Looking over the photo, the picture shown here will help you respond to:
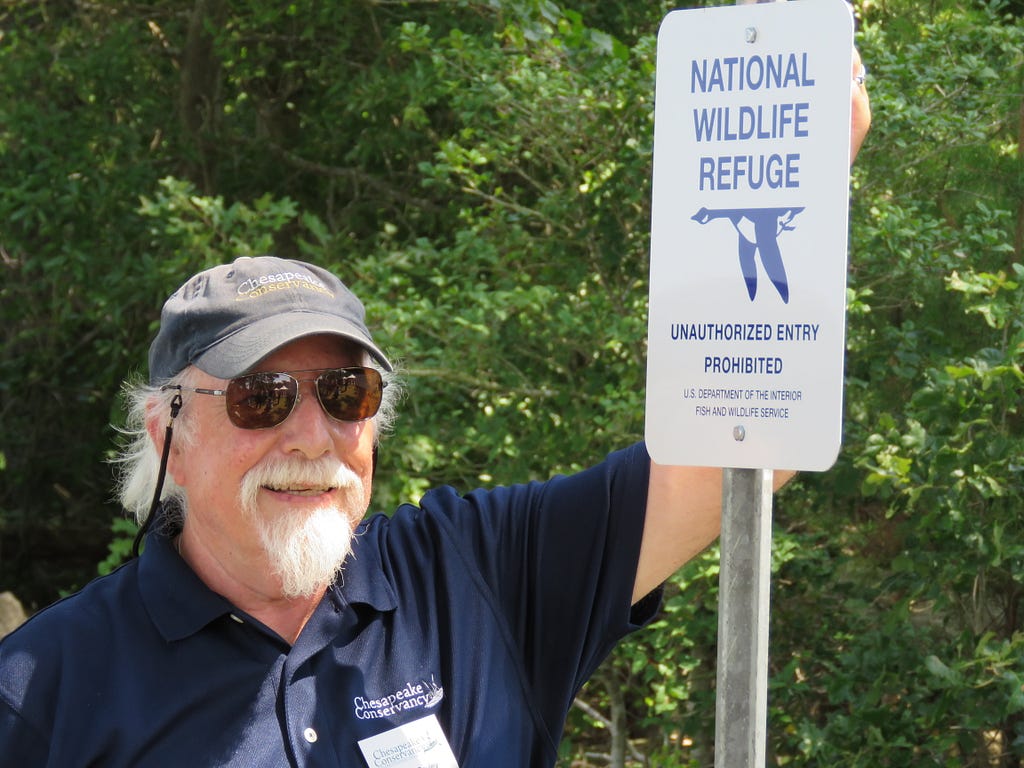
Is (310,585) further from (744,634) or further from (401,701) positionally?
(744,634)

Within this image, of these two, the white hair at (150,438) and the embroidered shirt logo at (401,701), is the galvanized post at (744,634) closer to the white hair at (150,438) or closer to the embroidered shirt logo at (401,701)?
the embroidered shirt logo at (401,701)

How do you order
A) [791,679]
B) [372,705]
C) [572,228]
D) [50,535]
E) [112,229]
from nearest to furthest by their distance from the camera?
1. [372,705]
2. [791,679]
3. [572,228]
4. [112,229]
5. [50,535]

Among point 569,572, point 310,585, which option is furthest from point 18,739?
point 569,572

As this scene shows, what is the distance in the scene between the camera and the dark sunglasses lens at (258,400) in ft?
6.51

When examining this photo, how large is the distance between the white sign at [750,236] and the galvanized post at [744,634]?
74 millimetres

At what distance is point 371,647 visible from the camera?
2002 mm

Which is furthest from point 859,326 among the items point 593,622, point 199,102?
point 199,102

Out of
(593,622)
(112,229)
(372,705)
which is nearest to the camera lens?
(372,705)

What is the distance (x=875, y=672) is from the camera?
3.23 m

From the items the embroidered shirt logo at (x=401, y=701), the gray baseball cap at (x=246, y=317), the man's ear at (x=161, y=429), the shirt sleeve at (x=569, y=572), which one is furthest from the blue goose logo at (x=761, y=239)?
the man's ear at (x=161, y=429)

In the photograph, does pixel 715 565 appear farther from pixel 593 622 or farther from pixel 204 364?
pixel 204 364

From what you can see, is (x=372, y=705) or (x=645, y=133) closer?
(x=372, y=705)

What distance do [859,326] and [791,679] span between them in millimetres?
969

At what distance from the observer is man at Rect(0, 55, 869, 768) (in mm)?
1851
